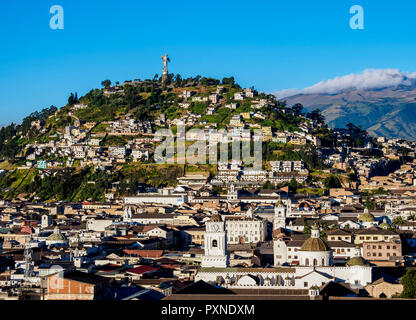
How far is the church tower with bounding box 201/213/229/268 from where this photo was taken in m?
42.5

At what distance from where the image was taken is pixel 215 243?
43188mm

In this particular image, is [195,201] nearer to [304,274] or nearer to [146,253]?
[146,253]

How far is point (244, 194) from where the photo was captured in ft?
308

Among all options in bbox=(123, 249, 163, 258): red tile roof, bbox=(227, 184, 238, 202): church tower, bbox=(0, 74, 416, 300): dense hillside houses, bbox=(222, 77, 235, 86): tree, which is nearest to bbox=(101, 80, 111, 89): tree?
bbox=(0, 74, 416, 300): dense hillside houses

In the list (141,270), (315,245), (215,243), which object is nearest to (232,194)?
(141,270)

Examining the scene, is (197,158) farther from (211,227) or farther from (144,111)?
(211,227)

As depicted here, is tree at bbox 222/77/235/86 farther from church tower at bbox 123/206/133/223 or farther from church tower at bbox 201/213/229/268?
church tower at bbox 201/213/229/268

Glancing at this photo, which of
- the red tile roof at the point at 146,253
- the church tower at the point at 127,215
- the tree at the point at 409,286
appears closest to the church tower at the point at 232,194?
the church tower at the point at 127,215

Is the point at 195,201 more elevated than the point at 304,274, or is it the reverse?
the point at 195,201

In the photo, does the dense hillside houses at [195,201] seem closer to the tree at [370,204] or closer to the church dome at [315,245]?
the church dome at [315,245]

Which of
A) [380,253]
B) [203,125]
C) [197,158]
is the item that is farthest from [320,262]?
[203,125]

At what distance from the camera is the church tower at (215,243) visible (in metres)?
42.5

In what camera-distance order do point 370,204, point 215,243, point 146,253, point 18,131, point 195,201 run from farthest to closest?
point 18,131 → point 195,201 → point 370,204 → point 146,253 → point 215,243

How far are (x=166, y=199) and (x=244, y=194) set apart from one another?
9.24 meters
